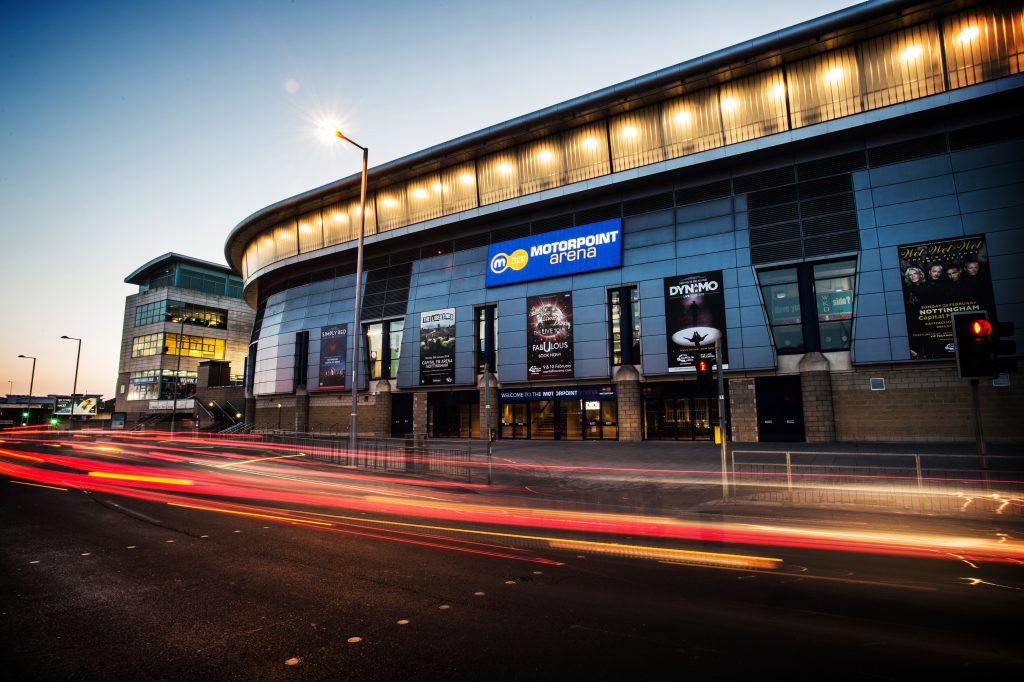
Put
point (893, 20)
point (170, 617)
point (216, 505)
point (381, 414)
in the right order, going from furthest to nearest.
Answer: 1. point (381, 414)
2. point (893, 20)
3. point (216, 505)
4. point (170, 617)

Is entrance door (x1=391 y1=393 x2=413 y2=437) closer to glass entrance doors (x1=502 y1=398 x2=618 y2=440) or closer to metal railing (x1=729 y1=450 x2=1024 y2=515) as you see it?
glass entrance doors (x1=502 y1=398 x2=618 y2=440)

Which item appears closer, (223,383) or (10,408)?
(223,383)

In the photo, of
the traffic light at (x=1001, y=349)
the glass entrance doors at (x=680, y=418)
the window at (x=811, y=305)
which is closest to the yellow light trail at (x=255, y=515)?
the traffic light at (x=1001, y=349)

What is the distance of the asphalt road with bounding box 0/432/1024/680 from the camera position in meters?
4.07

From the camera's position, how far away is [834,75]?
1083 inches

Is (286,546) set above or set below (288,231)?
below

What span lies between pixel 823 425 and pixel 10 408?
106097 mm

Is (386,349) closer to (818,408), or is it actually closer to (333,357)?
(333,357)

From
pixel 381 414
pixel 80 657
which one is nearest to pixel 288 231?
pixel 381 414

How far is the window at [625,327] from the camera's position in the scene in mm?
31672

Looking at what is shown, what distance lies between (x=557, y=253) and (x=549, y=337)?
588 centimetres

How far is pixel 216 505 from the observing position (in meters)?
11.9

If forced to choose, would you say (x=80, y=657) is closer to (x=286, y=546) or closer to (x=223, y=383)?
(x=286, y=546)

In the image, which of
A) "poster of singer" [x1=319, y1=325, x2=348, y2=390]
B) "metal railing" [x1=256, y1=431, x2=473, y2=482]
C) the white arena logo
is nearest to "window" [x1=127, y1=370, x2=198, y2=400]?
"poster of singer" [x1=319, y1=325, x2=348, y2=390]
